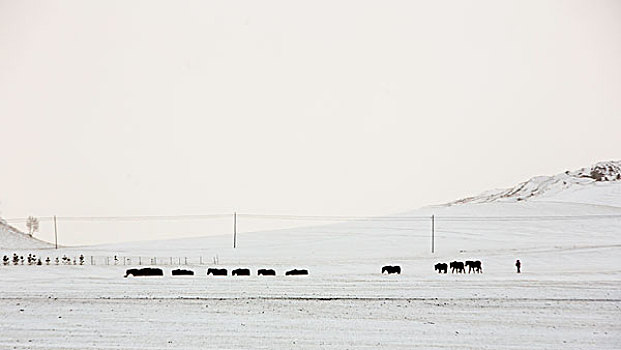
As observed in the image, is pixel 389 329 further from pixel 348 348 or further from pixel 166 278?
pixel 166 278

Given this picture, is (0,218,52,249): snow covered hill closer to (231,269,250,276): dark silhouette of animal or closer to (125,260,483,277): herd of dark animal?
(125,260,483,277): herd of dark animal

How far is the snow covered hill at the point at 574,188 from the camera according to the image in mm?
119812

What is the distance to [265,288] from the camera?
41.6 meters

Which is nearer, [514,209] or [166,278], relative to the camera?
[166,278]

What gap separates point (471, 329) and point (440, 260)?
3727 cm

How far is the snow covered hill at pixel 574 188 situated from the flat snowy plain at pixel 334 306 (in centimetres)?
5157

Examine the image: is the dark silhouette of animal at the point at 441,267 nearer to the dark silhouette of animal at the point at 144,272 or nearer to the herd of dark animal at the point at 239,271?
the herd of dark animal at the point at 239,271

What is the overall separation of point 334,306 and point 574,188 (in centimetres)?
11240

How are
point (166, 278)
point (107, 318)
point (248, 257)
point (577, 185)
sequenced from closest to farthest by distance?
point (107, 318)
point (166, 278)
point (248, 257)
point (577, 185)

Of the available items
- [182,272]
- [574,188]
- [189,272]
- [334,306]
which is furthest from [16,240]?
[574,188]

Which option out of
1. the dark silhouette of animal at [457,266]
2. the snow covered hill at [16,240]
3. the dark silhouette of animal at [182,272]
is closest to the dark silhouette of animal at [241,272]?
the dark silhouette of animal at [182,272]

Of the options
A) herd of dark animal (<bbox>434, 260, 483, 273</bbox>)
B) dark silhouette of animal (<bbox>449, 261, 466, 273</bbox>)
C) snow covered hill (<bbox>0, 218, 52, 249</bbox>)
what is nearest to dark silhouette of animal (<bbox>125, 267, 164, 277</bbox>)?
herd of dark animal (<bbox>434, 260, 483, 273</bbox>)

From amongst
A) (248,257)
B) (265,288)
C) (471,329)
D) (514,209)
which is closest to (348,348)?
(471,329)

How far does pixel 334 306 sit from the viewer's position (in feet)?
114
